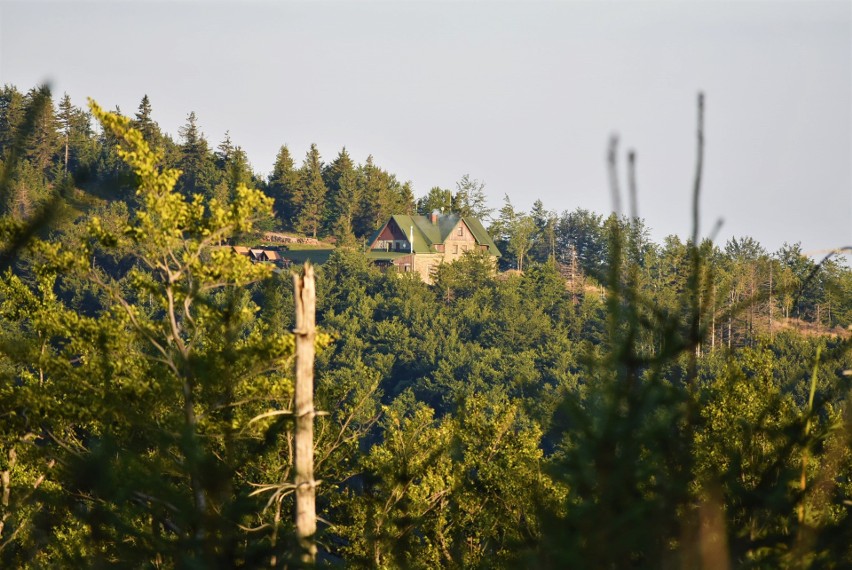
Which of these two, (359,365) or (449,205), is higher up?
(449,205)

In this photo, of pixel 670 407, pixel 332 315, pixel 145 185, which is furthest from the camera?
pixel 332 315

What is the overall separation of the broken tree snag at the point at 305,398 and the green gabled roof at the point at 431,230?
77.7 metres

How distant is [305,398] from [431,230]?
80937 mm

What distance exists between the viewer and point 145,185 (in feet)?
35.7

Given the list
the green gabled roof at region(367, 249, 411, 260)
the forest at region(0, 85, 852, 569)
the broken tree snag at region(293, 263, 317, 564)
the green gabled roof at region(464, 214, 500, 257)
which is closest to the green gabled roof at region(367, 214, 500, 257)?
the green gabled roof at region(464, 214, 500, 257)

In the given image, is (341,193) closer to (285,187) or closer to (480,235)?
(285,187)

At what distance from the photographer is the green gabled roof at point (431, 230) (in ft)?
286

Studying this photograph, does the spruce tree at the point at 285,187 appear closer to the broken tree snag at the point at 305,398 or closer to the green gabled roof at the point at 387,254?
the green gabled roof at the point at 387,254

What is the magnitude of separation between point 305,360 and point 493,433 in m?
12.8

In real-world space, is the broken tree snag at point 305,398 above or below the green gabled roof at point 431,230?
below

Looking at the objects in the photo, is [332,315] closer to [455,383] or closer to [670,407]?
[455,383]

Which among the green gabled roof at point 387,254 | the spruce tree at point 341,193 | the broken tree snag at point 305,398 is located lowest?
the broken tree snag at point 305,398

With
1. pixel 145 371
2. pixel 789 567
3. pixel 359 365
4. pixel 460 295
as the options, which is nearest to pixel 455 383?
pixel 359 365

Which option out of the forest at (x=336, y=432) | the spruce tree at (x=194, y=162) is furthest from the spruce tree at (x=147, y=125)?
the forest at (x=336, y=432)
